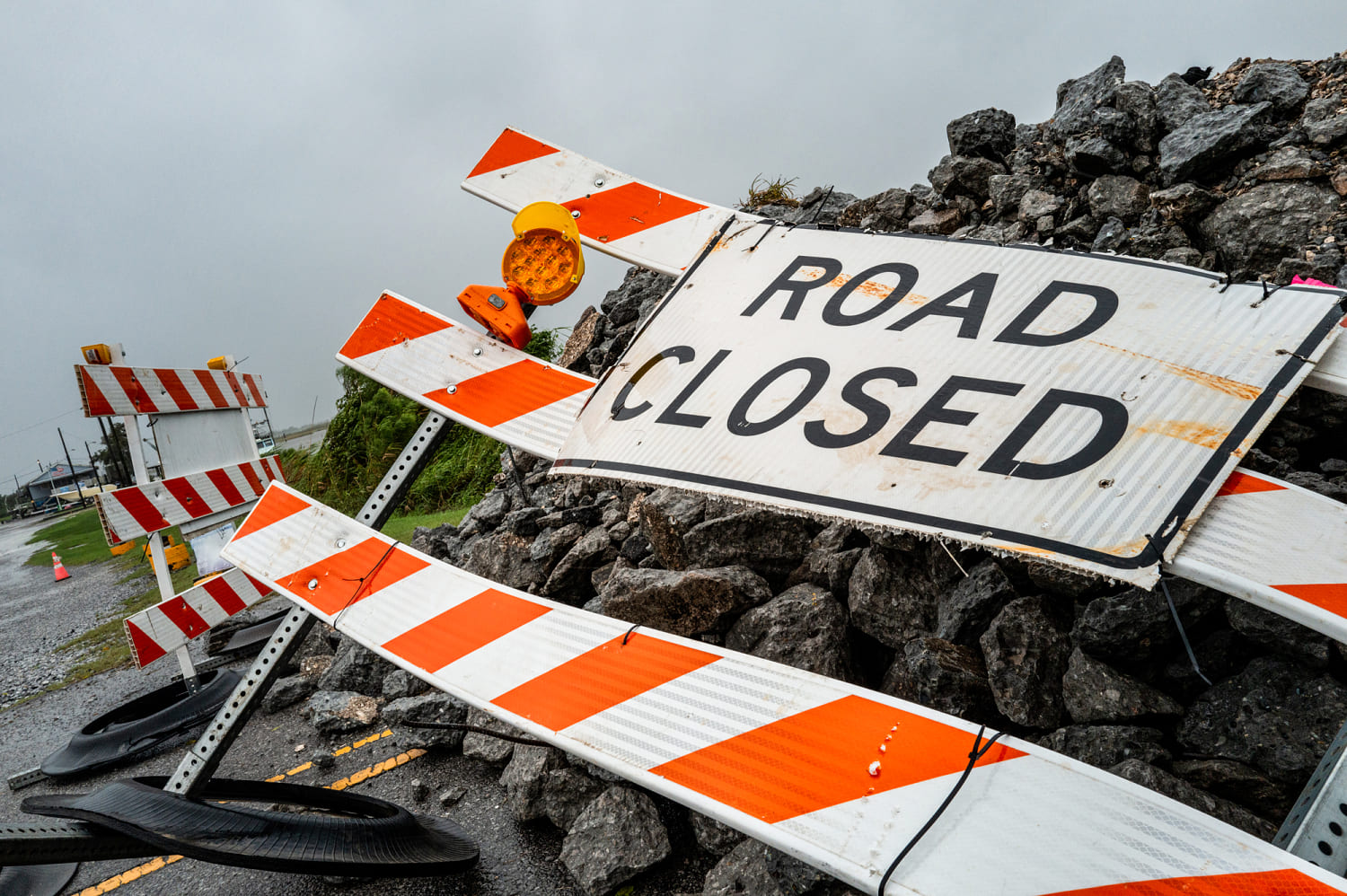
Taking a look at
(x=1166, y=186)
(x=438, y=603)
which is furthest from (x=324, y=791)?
(x=1166, y=186)

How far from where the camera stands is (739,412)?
1.55 meters

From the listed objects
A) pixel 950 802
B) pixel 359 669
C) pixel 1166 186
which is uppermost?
pixel 1166 186

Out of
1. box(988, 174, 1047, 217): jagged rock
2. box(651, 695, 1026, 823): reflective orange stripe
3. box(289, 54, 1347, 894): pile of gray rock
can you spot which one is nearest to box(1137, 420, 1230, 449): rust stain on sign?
box(289, 54, 1347, 894): pile of gray rock

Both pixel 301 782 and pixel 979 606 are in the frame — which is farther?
pixel 301 782

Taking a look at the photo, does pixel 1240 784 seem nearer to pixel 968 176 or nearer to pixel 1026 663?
pixel 1026 663

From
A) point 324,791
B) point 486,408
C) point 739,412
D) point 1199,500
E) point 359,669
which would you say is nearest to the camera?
point 1199,500

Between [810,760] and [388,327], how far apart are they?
1.71 meters

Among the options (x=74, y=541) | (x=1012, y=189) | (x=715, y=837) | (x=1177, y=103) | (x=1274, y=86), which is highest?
(x=1274, y=86)

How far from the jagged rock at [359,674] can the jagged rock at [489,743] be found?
0.98 meters

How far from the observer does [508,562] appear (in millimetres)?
3422

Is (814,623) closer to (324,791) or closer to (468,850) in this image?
(468,850)

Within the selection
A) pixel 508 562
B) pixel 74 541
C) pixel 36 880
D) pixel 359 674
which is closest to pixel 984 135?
pixel 508 562

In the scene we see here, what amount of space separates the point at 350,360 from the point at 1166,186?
A: 3492 millimetres

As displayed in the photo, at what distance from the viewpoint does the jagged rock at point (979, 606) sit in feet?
6.59
